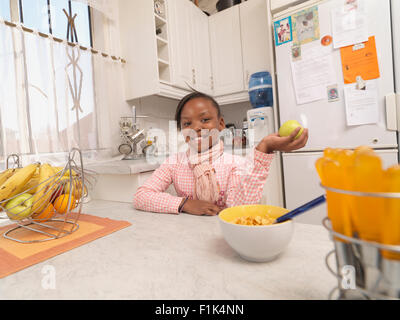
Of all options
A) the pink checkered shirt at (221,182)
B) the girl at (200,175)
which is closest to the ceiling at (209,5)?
the girl at (200,175)

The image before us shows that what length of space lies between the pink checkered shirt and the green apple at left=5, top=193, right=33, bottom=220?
0.34 metres

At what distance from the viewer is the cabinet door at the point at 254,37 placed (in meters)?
1.94

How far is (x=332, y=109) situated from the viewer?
1322mm

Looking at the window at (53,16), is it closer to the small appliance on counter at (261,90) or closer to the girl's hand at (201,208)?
the small appliance on counter at (261,90)

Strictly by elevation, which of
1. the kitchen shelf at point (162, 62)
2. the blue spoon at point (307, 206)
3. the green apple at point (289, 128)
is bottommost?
the blue spoon at point (307, 206)

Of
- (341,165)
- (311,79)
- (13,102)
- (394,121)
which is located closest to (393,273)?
(341,165)

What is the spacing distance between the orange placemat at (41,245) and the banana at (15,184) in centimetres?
12

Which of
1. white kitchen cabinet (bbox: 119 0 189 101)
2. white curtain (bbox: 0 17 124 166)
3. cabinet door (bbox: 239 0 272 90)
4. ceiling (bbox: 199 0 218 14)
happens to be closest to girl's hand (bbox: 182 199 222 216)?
white curtain (bbox: 0 17 124 166)

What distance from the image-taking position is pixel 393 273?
19 centimetres

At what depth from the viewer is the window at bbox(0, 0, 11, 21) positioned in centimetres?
121

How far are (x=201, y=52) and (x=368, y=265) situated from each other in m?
2.25

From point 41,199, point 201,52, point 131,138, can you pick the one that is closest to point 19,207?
point 41,199

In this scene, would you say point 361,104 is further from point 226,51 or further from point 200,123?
point 226,51
